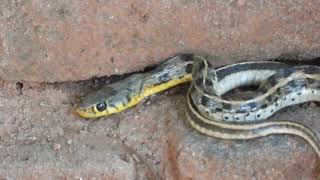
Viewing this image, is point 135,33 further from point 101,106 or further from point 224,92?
point 224,92

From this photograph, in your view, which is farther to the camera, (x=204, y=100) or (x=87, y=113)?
(x=87, y=113)

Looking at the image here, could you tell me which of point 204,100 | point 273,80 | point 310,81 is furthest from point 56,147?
point 310,81

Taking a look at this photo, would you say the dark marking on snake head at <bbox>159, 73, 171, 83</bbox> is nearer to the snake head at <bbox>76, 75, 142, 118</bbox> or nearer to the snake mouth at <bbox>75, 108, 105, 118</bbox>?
the snake head at <bbox>76, 75, 142, 118</bbox>

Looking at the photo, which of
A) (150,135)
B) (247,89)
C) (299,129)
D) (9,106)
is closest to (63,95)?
(9,106)

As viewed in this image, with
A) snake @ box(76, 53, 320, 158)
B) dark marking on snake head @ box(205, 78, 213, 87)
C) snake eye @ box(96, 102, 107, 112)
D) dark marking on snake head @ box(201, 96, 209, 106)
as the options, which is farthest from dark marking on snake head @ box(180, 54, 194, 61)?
snake eye @ box(96, 102, 107, 112)

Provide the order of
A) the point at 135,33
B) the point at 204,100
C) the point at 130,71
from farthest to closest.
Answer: the point at 130,71
the point at 135,33
the point at 204,100

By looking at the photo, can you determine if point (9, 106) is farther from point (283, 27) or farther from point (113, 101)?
point (283, 27)
